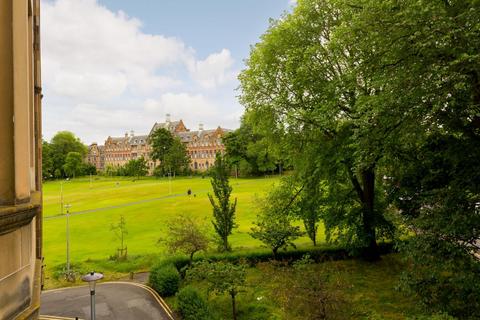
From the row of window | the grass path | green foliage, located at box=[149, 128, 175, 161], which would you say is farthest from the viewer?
the row of window

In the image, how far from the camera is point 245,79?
75.9 feet

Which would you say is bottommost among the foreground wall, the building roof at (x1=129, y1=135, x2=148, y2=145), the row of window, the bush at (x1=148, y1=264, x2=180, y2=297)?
the bush at (x1=148, y1=264, x2=180, y2=297)

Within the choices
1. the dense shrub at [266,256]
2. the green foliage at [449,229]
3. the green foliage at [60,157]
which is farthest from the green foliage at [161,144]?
the green foliage at [449,229]

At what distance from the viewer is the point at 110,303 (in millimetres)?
19969

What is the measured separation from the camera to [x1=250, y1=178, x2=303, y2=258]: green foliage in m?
24.3

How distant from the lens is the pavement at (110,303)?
18438 mm

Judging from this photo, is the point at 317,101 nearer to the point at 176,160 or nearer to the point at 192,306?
the point at 192,306

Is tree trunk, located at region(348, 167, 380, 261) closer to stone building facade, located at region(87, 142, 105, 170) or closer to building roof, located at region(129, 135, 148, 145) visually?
building roof, located at region(129, 135, 148, 145)

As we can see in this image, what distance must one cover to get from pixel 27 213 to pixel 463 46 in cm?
1180

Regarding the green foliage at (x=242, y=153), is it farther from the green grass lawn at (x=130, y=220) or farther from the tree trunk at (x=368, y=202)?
the tree trunk at (x=368, y=202)

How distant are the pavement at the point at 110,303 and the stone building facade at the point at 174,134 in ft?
299

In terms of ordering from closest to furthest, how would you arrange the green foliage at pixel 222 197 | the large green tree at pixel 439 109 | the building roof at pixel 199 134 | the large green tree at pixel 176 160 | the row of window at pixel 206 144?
1. the large green tree at pixel 439 109
2. the green foliage at pixel 222 197
3. the large green tree at pixel 176 160
4. the row of window at pixel 206 144
5. the building roof at pixel 199 134

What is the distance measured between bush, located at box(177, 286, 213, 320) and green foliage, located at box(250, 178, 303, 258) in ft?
28.1

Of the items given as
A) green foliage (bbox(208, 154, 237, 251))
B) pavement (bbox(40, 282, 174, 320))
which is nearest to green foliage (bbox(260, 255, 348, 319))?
pavement (bbox(40, 282, 174, 320))
